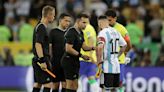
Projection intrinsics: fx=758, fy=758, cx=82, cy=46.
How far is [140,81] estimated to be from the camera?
2281cm

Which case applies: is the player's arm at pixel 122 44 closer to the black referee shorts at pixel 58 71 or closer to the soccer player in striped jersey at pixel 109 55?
the soccer player in striped jersey at pixel 109 55

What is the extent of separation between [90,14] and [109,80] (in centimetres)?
768

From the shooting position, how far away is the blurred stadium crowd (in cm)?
2405

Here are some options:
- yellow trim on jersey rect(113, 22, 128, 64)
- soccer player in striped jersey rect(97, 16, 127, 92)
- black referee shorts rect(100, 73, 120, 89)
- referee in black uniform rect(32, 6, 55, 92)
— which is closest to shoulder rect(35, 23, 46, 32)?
referee in black uniform rect(32, 6, 55, 92)

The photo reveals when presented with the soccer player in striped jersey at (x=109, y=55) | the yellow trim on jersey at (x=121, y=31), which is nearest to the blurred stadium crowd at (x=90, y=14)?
the yellow trim on jersey at (x=121, y=31)

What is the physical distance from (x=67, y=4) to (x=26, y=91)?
4.76 meters

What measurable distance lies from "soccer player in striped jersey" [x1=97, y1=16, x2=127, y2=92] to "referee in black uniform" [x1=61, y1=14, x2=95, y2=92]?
72 cm

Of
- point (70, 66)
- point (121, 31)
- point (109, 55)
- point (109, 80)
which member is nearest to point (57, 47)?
point (70, 66)

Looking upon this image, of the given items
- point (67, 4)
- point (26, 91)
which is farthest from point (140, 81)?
point (67, 4)

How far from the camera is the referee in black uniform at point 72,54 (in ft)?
55.3

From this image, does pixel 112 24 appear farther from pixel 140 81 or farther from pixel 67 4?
pixel 67 4

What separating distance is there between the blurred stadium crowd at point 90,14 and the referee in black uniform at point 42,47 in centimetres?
633

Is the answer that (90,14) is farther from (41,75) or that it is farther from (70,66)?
(41,75)

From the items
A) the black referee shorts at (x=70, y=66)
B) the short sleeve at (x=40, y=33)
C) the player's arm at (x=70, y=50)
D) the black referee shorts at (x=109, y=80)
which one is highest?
the short sleeve at (x=40, y=33)
